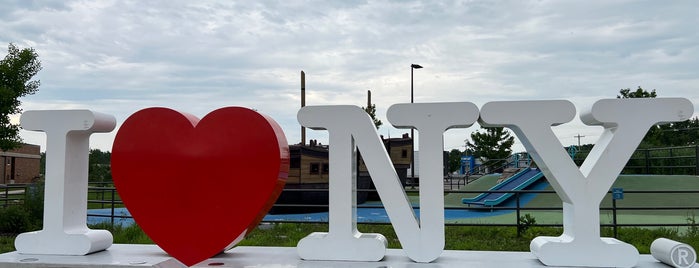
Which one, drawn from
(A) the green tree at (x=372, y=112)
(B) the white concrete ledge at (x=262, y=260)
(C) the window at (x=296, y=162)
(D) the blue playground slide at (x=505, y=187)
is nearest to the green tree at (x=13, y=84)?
(C) the window at (x=296, y=162)

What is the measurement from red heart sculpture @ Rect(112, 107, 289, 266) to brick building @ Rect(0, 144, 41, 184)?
44.7 meters

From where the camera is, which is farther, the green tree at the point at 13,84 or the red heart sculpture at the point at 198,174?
the green tree at the point at 13,84

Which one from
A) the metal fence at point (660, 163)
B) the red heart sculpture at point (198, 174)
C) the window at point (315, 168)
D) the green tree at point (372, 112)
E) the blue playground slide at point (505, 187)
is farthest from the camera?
the green tree at point (372, 112)

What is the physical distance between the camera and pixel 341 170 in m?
5.22

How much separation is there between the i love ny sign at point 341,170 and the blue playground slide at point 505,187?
1301cm

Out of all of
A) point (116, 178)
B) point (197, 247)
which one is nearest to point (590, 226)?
point (197, 247)

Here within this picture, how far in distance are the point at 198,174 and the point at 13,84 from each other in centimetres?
1335

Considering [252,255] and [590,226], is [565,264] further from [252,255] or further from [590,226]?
[252,255]

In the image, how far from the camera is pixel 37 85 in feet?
55.1

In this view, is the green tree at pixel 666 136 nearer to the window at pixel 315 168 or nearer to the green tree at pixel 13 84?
the window at pixel 315 168

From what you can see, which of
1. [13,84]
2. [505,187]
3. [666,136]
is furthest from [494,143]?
[13,84]

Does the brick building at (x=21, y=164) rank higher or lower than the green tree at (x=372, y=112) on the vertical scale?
lower

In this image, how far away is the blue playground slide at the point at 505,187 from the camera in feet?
61.3

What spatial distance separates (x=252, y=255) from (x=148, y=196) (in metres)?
1.16
